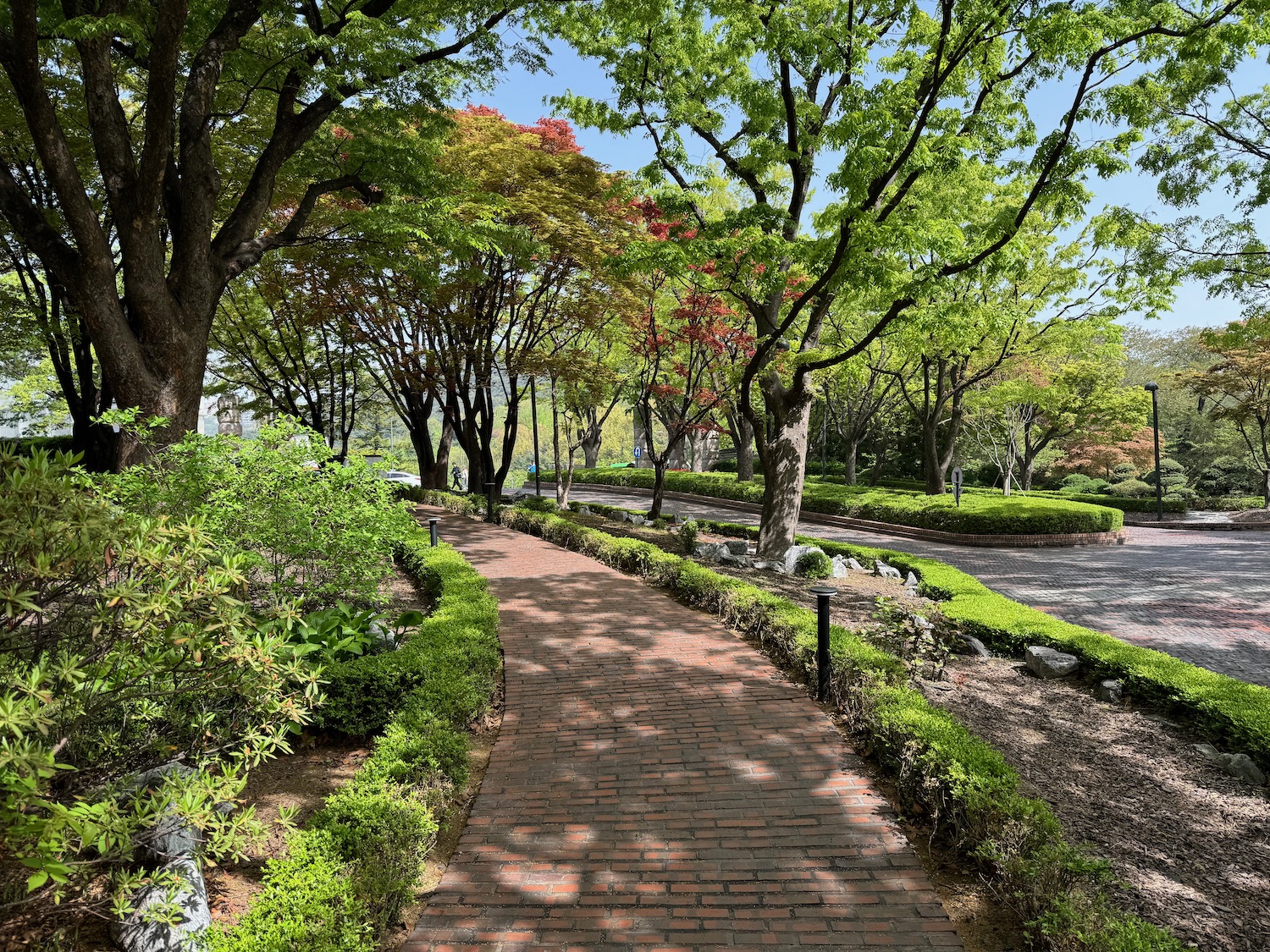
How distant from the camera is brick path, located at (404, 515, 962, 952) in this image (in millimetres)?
3158

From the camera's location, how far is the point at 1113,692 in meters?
6.12

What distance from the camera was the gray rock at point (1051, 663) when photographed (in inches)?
263

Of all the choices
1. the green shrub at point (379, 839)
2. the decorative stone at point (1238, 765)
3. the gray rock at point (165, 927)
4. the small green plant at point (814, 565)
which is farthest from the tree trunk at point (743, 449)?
the gray rock at point (165, 927)

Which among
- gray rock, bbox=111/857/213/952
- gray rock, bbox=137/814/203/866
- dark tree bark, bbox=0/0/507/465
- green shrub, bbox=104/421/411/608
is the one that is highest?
dark tree bark, bbox=0/0/507/465

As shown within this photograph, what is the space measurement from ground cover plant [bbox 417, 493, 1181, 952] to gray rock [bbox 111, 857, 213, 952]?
3.47 meters

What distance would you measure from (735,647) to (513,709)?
8.26ft

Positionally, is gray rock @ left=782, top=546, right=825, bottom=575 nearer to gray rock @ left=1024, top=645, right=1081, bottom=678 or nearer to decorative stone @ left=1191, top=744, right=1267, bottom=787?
gray rock @ left=1024, top=645, right=1081, bottom=678

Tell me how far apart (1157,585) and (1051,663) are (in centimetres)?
694

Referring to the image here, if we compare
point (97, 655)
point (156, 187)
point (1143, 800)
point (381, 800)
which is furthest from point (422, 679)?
point (156, 187)

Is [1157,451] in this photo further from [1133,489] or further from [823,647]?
[823,647]

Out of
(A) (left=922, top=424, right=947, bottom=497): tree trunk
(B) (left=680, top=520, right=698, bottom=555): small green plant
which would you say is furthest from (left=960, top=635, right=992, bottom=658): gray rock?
(A) (left=922, top=424, right=947, bottom=497): tree trunk

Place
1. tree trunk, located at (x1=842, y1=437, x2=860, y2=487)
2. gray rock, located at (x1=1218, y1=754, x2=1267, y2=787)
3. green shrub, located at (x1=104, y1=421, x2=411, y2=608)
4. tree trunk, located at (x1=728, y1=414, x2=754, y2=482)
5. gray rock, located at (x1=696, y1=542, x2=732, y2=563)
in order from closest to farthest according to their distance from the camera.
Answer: gray rock, located at (x1=1218, y1=754, x2=1267, y2=787) < green shrub, located at (x1=104, y1=421, x2=411, y2=608) < gray rock, located at (x1=696, y1=542, x2=732, y2=563) < tree trunk, located at (x1=728, y1=414, x2=754, y2=482) < tree trunk, located at (x1=842, y1=437, x2=860, y2=487)

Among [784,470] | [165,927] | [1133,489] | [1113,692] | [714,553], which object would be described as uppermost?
[784,470]

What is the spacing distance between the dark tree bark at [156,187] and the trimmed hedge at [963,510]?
51.1 feet
